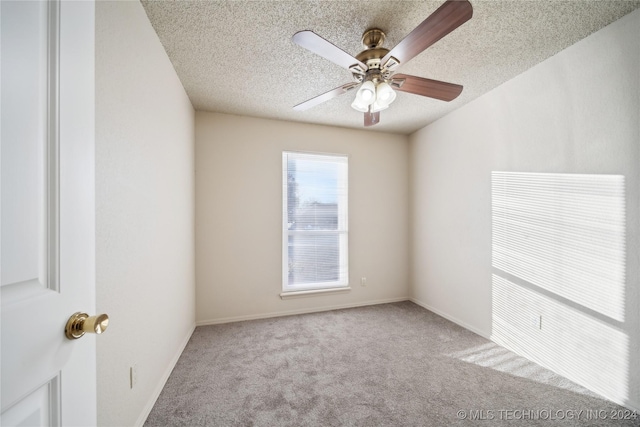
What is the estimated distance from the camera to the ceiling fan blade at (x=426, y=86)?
1618 mm

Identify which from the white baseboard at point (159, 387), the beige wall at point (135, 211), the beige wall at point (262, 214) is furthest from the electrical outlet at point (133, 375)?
the beige wall at point (262, 214)

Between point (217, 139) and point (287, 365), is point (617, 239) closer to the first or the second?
point (287, 365)

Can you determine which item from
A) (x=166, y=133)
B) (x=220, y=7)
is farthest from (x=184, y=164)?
(x=220, y=7)

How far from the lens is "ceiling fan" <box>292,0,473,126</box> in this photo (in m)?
1.19

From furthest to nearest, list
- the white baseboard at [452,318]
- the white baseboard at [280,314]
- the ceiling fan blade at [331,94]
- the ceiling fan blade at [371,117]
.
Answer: the white baseboard at [280,314] → the white baseboard at [452,318] → the ceiling fan blade at [371,117] → the ceiling fan blade at [331,94]

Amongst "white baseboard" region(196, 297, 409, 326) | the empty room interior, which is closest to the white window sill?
the empty room interior

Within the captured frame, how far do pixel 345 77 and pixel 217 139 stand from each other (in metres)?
1.66

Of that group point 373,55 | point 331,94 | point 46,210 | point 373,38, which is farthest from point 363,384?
point 373,38

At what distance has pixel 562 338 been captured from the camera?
1938mm

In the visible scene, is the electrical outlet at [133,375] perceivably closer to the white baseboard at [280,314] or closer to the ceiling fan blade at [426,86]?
the white baseboard at [280,314]

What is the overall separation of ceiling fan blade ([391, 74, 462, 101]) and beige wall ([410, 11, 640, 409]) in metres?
1.02

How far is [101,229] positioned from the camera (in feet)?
3.60

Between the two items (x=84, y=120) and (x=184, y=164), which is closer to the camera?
(x=84, y=120)

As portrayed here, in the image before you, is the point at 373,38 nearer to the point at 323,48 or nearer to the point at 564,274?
the point at 323,48
